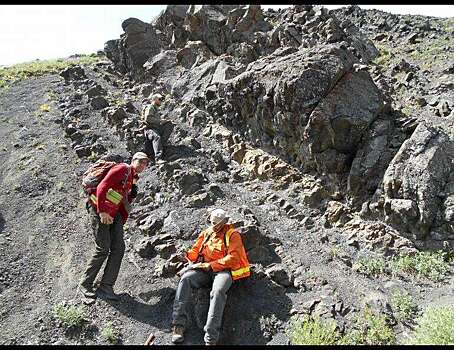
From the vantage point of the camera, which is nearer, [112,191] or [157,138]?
[112,191]

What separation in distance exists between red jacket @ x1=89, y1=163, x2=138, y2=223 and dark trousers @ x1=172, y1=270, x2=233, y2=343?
1.90 m

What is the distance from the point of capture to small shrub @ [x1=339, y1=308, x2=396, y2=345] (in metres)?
6.95

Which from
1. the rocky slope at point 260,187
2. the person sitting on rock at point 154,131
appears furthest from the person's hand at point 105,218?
the person sitting on rock at point 154,131

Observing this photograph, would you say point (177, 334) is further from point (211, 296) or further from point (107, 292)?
point (107, 292)

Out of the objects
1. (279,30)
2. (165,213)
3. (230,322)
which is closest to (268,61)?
(279,30)

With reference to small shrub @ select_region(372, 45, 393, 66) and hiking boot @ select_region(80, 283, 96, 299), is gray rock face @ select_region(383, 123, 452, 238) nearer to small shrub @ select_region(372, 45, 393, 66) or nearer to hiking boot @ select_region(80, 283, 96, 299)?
hiking boot @ select_region(80, 283, 96, 299)

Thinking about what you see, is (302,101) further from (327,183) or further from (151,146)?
(151,146)

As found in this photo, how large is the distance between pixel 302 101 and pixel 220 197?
12.5 feet

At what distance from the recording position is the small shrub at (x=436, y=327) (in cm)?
650

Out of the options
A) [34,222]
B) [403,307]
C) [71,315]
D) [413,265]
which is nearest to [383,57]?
[413,265]

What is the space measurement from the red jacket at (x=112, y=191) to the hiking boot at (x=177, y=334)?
244 centimetres

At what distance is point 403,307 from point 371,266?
1.65 meters

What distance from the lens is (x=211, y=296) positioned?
7.32 metres

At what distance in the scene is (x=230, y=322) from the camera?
7.69m
